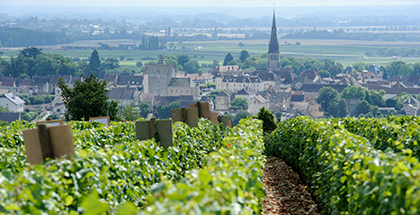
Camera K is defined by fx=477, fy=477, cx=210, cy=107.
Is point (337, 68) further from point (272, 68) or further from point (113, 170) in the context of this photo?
point (113, 170)

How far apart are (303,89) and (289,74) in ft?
89.1

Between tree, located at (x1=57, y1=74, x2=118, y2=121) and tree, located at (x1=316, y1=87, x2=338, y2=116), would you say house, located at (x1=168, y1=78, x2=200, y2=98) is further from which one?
tree, located at (x1=57, y1=74, x2=118, y2=121)

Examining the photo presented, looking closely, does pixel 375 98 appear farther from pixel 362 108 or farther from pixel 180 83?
pixel 180 83

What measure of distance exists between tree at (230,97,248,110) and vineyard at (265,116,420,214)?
393 ft

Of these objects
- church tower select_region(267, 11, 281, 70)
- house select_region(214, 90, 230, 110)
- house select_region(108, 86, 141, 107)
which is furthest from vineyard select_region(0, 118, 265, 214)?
church tower select_region(267, 11, 281, 70)

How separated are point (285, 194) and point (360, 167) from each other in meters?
3.75

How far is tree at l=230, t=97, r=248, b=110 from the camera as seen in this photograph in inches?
5164

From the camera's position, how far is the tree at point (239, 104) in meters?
131

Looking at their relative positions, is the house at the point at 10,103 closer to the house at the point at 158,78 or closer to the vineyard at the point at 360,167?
the house at the point at 158,78

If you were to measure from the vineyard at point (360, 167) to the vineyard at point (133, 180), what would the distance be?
108 centimetres

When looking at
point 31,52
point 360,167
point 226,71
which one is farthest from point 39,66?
point 360,167

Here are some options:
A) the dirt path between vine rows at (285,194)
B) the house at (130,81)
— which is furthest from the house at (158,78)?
the dirt path between vine rows at (285,194)

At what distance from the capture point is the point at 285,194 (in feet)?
29.5

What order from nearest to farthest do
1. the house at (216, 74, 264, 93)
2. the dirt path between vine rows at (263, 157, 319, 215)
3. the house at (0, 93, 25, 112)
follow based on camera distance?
the dirt path between vine rows at (263, 157, 319, 215), the house at (0, 93, 25, 112), the house at (216, 74, 264, 93)
